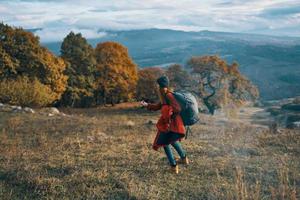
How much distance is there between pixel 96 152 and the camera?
11.4 meters

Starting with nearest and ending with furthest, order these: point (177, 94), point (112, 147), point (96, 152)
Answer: point (177, 94) → point (96, 152) → point (112, 147)

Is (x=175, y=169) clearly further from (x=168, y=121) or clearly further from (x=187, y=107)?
(x=187, y=107)

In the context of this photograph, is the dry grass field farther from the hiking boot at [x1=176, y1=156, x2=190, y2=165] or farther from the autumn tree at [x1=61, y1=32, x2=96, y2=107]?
the autumn tree at [x1=61, y1=32, x2=96, y2=107]

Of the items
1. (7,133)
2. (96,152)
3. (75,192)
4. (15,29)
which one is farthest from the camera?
(15,29)

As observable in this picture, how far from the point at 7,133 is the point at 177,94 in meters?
8.07

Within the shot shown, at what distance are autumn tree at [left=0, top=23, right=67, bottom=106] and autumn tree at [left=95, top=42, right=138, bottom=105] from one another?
877cm

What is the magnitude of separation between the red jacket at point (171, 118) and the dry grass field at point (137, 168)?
974 millimetres

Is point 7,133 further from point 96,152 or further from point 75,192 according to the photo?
point 75,192

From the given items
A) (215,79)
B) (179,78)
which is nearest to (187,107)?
(179,78)

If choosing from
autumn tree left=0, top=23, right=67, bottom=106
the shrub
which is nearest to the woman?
the shrub

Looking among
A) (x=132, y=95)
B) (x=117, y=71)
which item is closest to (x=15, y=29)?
(x=117, y=71)

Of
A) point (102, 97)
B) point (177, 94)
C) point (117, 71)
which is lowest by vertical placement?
point (102, 97)

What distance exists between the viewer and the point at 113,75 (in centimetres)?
4841

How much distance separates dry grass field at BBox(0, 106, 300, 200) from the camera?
786 centimetres
